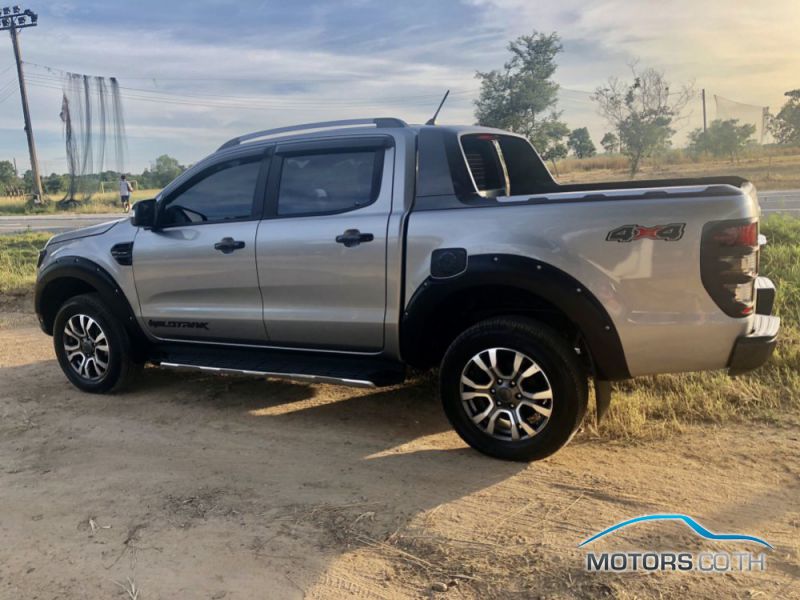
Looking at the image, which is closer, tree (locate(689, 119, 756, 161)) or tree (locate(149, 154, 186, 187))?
tree (locate(689, 119, 756, 161))

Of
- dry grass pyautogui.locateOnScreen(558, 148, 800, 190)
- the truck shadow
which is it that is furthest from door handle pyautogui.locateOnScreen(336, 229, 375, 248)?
dry grass pyautogui.locateOnScreen(558, 148, 800, 190)

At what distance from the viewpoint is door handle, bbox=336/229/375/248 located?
3924mm

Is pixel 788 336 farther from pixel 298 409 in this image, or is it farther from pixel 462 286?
pixel 298 409

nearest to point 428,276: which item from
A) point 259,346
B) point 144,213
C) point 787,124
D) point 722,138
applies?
point 259,346

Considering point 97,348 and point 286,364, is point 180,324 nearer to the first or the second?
point 97,348

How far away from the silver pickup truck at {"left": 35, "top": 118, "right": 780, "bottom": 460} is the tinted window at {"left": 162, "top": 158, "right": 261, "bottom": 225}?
15mm

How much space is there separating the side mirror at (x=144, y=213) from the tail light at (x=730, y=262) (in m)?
3.62

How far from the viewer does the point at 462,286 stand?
3689mm

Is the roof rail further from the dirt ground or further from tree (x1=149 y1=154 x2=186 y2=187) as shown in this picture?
tree (x1=149 y1=154 x2=186 y2=187)

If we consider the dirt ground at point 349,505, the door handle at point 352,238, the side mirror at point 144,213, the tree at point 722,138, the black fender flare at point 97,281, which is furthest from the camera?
the tree at point 722,138

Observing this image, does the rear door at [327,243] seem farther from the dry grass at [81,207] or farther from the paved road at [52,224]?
the dry grass at [81,207]

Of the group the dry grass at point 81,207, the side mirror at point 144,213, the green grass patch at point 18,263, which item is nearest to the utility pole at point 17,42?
the dry grass at point 81,207

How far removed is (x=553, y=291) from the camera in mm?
3465

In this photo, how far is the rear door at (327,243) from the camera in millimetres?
3975
